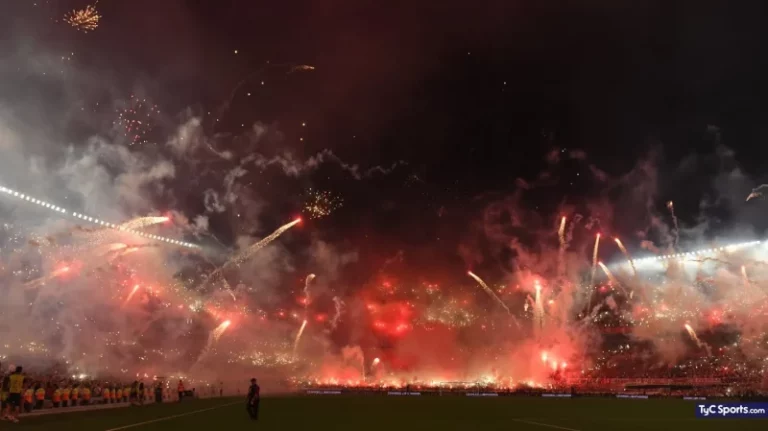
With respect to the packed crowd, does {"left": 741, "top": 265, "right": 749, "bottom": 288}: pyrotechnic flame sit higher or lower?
higher

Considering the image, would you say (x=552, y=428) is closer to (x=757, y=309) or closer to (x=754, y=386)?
(x=754, y=386)

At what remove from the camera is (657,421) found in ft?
80.9

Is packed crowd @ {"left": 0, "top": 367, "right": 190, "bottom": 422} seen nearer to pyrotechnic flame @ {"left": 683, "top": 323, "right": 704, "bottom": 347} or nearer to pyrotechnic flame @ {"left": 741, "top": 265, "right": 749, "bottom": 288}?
pyrotechnic flame @ {"left": 741, "top": 265, "right": 749, "bottom": 288}

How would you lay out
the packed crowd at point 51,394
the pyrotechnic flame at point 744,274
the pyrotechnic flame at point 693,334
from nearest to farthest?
the packed crowd at point 51,394 < the pyrotechnic flame at point 744,274 < the pyrotechnic flame at point 693,334

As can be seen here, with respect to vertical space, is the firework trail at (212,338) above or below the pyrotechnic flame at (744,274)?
below

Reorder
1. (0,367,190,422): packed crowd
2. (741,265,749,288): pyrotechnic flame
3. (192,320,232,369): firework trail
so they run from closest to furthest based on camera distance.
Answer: (0,367,190,422): packed crowd < (741,265,749,288): pyrotechnic flame < (192,320,232,369): firework trail

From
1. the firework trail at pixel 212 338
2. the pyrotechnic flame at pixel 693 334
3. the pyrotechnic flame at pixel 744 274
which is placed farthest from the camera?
the firework trail at pixel 212 338

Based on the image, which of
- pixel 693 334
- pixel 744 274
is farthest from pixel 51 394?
pixel 693 334

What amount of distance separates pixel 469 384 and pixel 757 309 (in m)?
40.7

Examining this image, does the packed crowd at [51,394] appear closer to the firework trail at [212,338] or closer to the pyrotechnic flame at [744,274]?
the firework trail at [212,338]

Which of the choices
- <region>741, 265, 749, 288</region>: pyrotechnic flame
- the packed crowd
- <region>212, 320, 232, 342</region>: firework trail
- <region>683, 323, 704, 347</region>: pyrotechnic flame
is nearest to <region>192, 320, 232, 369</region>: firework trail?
<region>212, 320, 232, 342</region>: firework trail

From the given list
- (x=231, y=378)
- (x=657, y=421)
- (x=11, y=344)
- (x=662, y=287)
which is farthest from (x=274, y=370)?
(x=657, y=421)

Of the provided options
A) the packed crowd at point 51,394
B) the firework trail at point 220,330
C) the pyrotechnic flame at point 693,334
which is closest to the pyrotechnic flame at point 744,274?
the pyrotechnic flame at point 693,334

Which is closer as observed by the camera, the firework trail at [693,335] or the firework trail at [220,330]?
the firework trail at [693,335]
